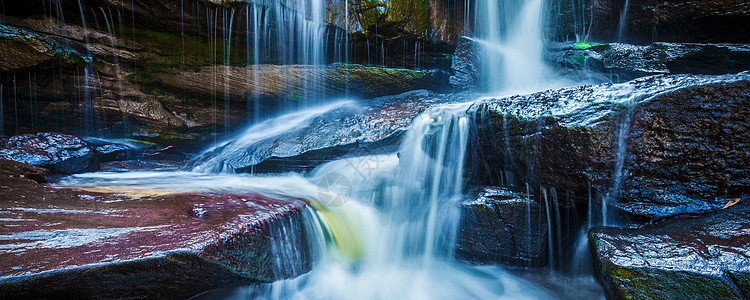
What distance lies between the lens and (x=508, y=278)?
3408 mm

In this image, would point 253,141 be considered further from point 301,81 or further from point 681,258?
point 681,258

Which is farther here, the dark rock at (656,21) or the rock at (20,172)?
the dark rock at (656,21)

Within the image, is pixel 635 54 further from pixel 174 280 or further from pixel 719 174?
pixel 174 280

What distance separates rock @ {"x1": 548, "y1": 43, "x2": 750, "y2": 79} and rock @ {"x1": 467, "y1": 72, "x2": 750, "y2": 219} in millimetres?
3634

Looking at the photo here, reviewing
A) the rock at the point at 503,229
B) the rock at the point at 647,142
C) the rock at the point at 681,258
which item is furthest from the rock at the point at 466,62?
the rock at the point at 681,258

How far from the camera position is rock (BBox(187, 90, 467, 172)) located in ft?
18.0

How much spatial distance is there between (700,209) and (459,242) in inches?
92.0

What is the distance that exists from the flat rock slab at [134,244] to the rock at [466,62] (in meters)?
6.50

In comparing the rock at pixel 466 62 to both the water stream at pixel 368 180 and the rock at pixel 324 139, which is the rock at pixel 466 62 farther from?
the rock at pixel 324 139

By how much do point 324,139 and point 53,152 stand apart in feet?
16.5

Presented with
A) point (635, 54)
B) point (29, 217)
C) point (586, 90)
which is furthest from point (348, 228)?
point (635, 54)

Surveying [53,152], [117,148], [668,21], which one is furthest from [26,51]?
[668,21]

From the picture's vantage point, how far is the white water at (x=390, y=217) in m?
3.22

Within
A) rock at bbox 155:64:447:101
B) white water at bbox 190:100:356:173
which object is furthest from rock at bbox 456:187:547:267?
rock at bbox 155:64:447:101
